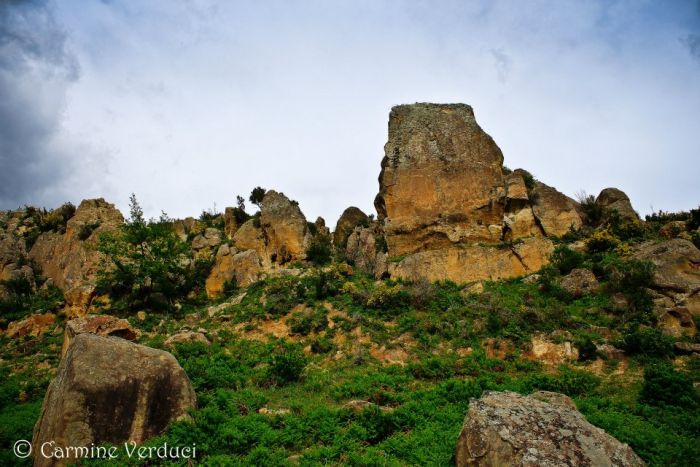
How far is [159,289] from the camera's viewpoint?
1111 inches

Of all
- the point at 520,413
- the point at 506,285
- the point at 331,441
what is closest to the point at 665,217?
the point at 506,285

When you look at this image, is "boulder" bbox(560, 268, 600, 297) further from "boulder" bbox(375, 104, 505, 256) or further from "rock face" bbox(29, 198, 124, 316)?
"rock face" bbox(29, 198, 124, 316)

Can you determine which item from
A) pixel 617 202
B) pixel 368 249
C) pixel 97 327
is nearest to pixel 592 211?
pixel 617 202

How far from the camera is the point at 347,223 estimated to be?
35375 millimetres

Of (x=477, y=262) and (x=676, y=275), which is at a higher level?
(x=477, y=262)

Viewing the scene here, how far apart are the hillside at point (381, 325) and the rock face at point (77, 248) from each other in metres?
0.21

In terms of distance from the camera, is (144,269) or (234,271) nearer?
(144,269)

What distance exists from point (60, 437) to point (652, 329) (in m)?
19.4

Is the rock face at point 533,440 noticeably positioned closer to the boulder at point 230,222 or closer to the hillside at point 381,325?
the hillside at point 381,325

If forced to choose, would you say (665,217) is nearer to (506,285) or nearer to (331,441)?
A: (506,285)

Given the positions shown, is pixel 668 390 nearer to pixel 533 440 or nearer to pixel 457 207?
pixel 533 440

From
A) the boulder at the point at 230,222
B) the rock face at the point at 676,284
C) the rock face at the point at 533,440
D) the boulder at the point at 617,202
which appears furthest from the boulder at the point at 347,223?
the rock face at the point at 533,440

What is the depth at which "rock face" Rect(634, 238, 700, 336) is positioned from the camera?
16906 mm

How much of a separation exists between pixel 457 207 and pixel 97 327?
21.3 meters
